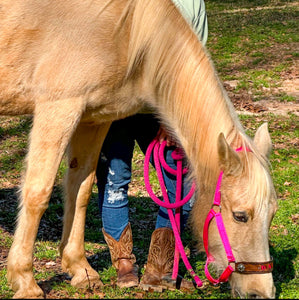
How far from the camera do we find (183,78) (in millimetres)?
3986

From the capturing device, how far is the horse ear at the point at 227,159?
3.64 m

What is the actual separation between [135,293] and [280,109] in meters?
5.56

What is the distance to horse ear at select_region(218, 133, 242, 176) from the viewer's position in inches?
143

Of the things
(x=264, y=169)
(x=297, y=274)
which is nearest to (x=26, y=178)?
(x=264, y=169)

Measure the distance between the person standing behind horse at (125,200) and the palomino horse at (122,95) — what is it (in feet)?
1.48


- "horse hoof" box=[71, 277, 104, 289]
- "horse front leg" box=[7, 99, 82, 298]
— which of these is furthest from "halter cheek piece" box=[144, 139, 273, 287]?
"horse front leg" box=[7, 99, 82, 298]

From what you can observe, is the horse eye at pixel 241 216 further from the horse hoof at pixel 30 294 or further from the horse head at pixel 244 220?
the horse hoof at pixel 30 294

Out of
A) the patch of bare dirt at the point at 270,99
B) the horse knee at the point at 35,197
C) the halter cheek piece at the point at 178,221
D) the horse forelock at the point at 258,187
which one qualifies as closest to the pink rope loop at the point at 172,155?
the halter cheek piece at the point at 178,221

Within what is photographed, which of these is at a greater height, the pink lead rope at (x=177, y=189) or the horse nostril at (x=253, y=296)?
the pink lead rope at (x=177, y=189)

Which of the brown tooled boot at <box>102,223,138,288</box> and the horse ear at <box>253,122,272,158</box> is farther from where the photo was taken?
the brown tooled boot at <box>102,223,138,288</box>

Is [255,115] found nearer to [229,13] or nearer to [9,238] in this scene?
[9,238]

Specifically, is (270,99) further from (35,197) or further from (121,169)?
(35,197)

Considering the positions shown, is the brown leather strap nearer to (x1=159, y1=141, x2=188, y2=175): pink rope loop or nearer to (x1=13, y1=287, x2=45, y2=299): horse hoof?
(x1=159, y1=141, x2=188, y2=175): pink rope loop

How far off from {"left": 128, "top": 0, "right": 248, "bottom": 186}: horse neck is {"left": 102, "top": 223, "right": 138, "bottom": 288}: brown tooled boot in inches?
36.9
